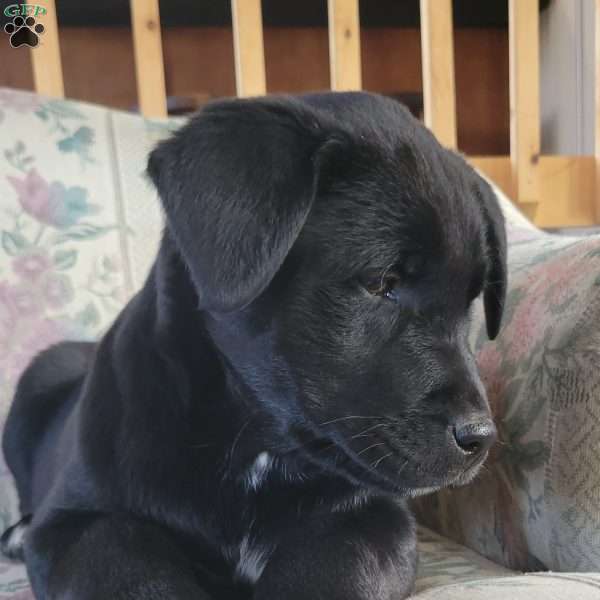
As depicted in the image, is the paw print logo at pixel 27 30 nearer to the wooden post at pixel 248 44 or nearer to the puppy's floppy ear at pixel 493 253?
the wooden post at pixel 248 44

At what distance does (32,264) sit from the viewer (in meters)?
1.36

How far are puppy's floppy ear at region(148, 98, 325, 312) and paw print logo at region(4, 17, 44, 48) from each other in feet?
4.16

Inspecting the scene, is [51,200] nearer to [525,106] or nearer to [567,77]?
[525,106]

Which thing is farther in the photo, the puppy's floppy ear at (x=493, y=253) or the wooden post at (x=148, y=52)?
the wooden post at (x=148, y=52)

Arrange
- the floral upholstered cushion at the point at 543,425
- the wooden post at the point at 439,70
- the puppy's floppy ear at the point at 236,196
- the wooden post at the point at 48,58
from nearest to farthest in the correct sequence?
the puppy's floppy ear at the point at 236,196, the floral upholstered cushion at the point at 543,425, the wooden post at the point at 48,58, the wooden post at the point at 439,70

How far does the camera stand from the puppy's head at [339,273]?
0.72 m

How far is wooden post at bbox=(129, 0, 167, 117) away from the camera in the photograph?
1.90 meters

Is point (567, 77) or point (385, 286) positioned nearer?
point (385, 286)

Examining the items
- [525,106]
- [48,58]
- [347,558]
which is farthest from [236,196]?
[525,106]

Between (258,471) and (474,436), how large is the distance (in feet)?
0.84

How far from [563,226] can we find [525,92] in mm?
454

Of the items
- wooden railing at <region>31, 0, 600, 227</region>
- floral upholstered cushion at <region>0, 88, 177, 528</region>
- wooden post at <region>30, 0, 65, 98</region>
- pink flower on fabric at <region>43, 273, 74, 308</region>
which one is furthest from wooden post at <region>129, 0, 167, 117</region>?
pink flower on fabric at <region>43, 273, 74, 308</region>

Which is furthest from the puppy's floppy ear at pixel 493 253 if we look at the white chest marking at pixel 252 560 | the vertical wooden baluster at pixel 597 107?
the vertical wooden baluster at pixel 597 107

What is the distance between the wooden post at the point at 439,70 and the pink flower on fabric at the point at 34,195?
3.65 feet
